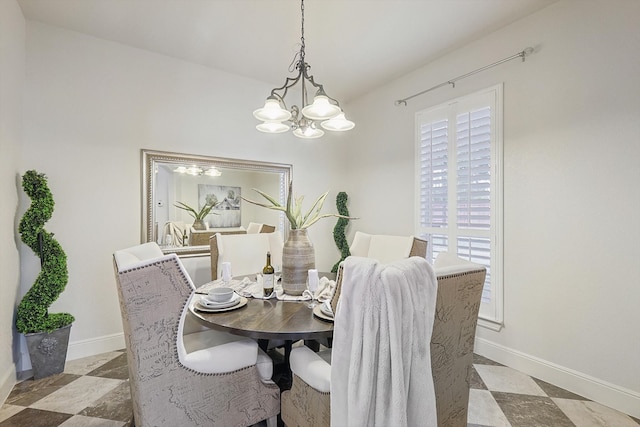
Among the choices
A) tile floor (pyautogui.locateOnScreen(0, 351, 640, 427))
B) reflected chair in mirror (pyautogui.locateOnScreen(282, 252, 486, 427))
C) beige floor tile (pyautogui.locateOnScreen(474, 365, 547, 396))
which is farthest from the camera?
beige floor tile (pyautogui.locateOnScreen(474, 365, 547, 396))

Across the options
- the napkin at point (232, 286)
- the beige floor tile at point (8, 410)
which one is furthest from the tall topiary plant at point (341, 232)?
the beige floor tile at point (8, 410)

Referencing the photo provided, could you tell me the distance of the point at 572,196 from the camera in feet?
7.09

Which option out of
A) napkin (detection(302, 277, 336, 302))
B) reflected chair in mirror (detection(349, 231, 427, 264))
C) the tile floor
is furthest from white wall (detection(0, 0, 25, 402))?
reflected chair in mirror (detection(349, 231, 427, 264))

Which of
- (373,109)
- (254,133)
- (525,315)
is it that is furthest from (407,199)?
(254,133)

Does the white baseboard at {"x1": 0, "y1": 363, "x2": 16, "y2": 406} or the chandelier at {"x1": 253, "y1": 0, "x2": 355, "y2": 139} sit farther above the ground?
the chandelier at {"x1": 253, "y1": 0, "x2": 355, "y2": 139}

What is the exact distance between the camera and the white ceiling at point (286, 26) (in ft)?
7.39

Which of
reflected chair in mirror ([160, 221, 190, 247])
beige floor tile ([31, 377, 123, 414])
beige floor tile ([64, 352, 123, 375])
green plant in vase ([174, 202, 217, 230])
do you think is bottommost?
beige floor tile ([64, 352, 123, 375])

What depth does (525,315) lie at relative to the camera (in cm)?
242

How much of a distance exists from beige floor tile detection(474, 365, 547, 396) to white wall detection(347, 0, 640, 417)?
109 millimetres

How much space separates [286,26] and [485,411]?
325 cm

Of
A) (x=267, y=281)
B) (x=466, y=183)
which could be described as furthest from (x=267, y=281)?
(x=466, y=183)

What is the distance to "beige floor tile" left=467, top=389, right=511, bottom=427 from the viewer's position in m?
1.78

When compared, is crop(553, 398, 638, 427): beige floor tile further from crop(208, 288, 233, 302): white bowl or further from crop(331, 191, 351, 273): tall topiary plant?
crop(331, 191, 351, 273): tall topiary plant

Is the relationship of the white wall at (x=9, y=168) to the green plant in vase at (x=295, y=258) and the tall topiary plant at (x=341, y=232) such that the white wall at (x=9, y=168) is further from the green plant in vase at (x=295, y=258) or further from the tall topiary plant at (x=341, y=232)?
the tall topiary plant at (x=341, y=232)
